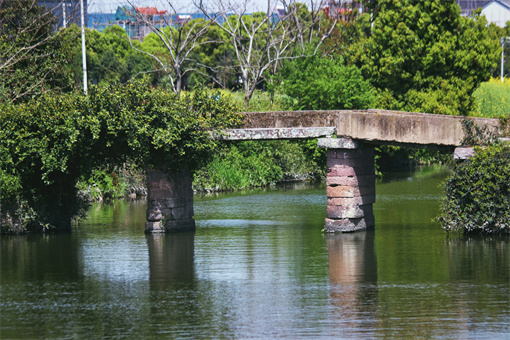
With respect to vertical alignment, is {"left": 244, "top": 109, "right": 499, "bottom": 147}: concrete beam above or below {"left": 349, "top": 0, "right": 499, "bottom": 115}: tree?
below

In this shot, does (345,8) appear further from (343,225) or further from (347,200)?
(343,225)

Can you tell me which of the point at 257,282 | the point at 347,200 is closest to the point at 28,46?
the point at 347,200

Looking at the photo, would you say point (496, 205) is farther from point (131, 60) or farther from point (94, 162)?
point (131, 60)

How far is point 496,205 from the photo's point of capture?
76.3 feet

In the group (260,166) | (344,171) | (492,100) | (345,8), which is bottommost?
(344,171)

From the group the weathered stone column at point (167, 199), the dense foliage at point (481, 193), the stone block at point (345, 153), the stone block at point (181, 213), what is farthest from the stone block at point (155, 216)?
the dense foliage at point (481, 193)

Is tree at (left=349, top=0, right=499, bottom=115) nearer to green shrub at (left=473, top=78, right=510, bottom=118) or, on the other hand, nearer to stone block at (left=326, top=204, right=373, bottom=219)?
green shrub at (left=473, top=78, right=510, bottom=118)

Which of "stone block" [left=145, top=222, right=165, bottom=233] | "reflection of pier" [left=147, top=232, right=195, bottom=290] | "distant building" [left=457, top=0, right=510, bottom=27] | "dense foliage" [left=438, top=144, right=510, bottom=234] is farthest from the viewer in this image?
"distant building" [left=457, top=0, right=510, bottom=27]

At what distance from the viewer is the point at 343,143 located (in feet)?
83.4

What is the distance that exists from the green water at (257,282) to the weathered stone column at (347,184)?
0.74m

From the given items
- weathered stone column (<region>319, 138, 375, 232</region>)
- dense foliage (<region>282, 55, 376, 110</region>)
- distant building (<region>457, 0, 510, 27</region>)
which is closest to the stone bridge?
weathered stone column (<region>319, 138, 375, 232</region>)

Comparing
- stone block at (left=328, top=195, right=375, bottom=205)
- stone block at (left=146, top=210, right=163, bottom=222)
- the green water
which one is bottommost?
the green water

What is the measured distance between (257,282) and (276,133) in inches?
300

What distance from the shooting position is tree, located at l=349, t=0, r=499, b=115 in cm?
4278
